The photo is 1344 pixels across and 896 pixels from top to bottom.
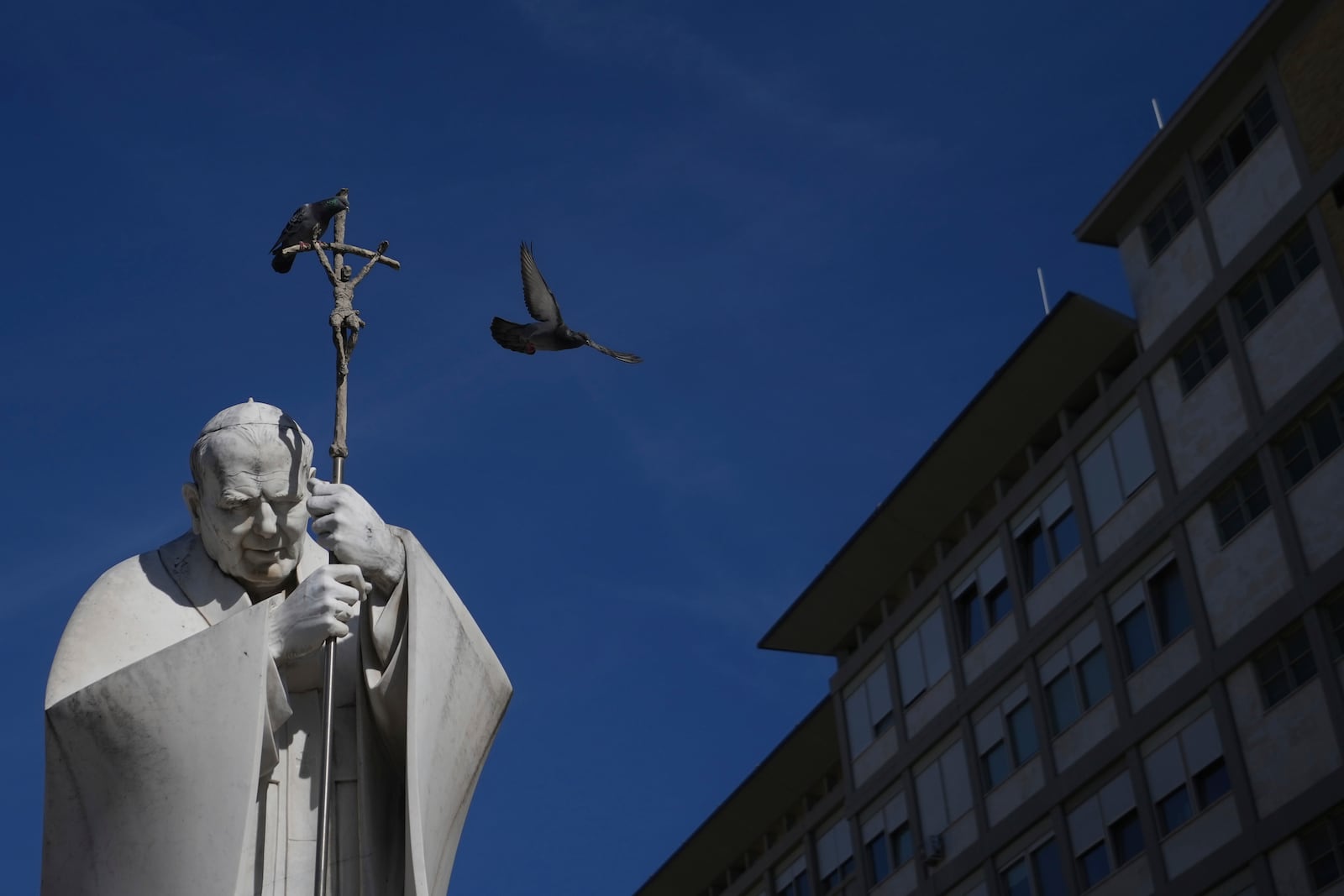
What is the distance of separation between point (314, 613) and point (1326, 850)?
25.0 metres

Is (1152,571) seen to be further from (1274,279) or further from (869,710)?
(869,710)

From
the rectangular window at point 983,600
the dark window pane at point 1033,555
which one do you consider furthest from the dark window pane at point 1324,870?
the rectangular window at point 983,600

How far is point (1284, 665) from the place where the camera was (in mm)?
32469

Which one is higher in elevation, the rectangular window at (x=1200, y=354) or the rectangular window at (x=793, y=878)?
the rectangular window at (x=1200, y=354)

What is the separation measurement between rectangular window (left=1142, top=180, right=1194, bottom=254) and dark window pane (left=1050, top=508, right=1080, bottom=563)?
16.8ft

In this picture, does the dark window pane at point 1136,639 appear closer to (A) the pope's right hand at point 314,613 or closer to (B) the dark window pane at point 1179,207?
(B) the dark window pane at point 1179,207

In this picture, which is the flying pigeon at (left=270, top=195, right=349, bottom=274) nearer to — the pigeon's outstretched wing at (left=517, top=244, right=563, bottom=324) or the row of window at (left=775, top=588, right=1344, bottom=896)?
the pigeon's outstretched wing at (left=517, top=244, right=563, bottom=324)

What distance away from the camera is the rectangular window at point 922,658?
42688 mm

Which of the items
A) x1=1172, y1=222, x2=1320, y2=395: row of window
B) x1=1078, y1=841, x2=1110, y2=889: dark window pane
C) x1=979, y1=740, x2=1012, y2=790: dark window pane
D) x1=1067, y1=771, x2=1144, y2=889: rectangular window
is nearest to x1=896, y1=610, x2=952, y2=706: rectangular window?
x1=979, y1=740, x2=1012, y2=790: dark window pane

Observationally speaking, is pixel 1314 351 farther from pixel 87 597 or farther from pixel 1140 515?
pixel 87 597

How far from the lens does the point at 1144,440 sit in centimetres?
3766

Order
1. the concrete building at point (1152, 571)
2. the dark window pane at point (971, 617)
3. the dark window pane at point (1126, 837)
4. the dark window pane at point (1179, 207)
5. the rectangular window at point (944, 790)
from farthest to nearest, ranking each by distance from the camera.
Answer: the dark window pane at point (971, 617) → the rectangular window at point (944, 790) → the dark window pane at point (1179, 207) → the dark window pane at point (1126, 837) → the concrete building at point (1152, 571)

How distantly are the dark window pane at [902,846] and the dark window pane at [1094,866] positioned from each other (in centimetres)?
620

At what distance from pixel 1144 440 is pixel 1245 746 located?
6.92m
